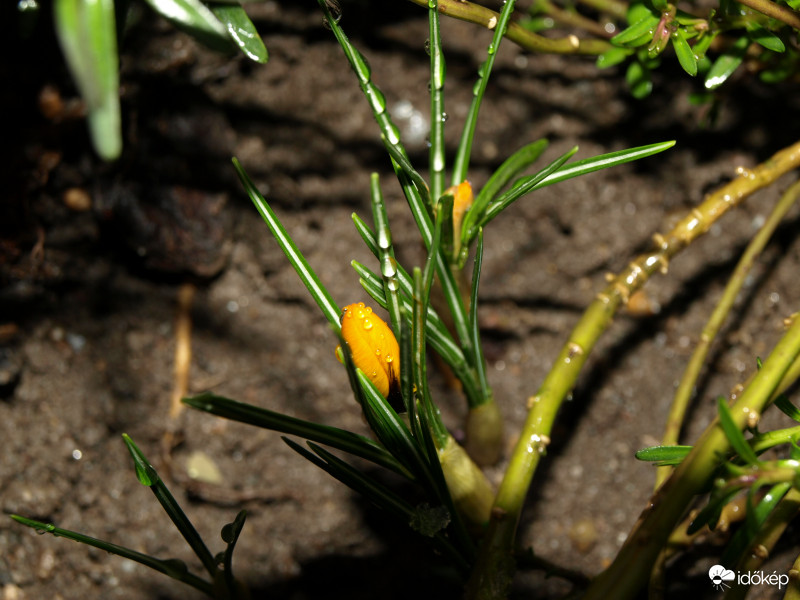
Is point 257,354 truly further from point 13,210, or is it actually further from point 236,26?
point 236,26

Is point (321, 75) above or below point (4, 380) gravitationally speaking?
above

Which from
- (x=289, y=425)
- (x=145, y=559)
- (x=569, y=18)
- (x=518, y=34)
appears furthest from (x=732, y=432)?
(x=569, y=18)

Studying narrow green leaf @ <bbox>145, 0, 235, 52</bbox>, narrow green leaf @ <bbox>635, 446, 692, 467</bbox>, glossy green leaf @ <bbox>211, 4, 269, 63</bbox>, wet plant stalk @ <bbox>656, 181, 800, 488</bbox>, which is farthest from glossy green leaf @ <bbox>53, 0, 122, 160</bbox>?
wet plant stalk @ <bbox>656, 181, 800, 488</bbox>

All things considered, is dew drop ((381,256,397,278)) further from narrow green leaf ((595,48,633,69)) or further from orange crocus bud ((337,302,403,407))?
narrow green leaf ((595,48,633,69))

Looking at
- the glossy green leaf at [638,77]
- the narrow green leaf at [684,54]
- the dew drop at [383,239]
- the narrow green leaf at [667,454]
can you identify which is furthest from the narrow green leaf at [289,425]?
the glossy green leaf at [638,77]

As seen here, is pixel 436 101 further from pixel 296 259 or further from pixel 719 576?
pixel 719 576

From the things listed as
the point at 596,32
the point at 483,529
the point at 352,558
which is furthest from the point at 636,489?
the point at 596,32
